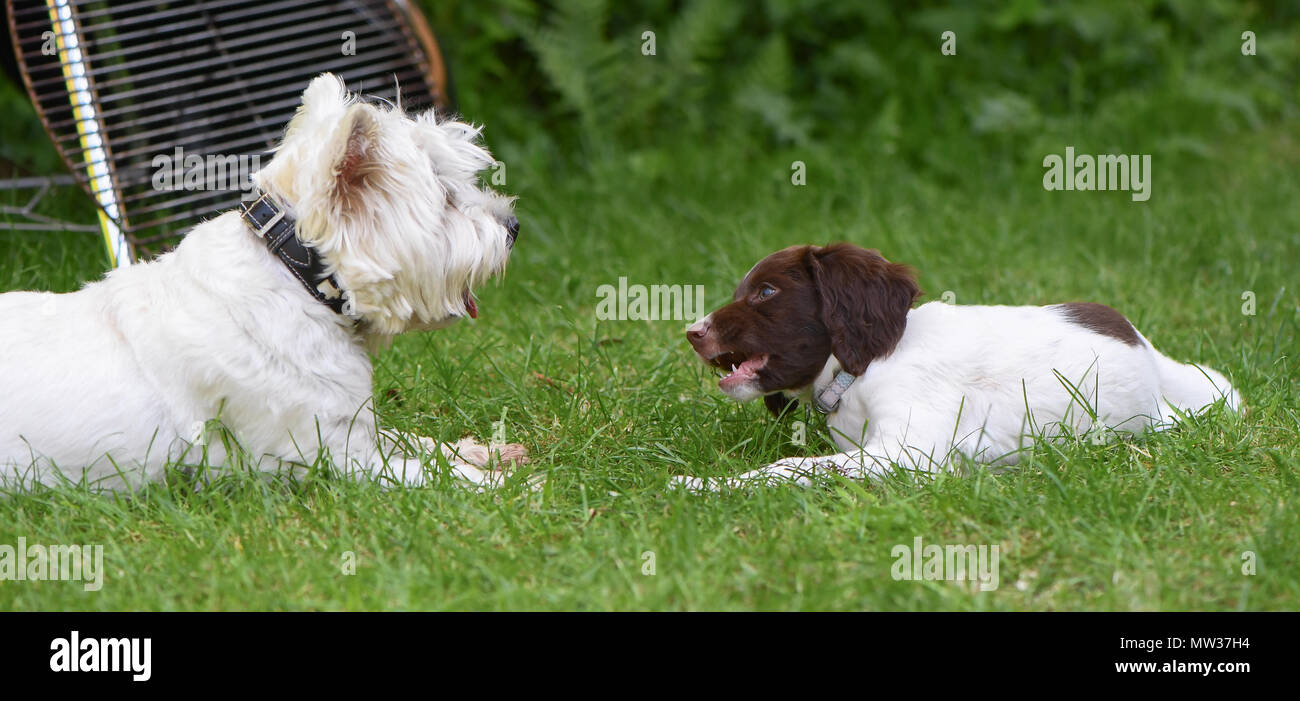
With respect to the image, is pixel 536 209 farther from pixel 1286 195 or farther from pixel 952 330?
pixel 1286 195

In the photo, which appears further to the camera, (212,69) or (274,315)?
(212,69)

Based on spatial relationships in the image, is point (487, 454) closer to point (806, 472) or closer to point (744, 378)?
point (744, 378)

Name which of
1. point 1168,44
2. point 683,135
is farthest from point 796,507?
point 1168,44

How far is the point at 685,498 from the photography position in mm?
3400

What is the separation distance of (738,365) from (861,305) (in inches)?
16.1

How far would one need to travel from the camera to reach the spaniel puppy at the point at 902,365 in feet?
11.6

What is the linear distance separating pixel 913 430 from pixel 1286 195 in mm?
4647

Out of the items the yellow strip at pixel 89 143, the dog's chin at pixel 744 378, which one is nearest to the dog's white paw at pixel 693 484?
the dog's chin at pixel 744 378

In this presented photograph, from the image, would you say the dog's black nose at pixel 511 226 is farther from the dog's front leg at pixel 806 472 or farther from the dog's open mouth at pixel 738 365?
the dog's front leg at pixel 806 472

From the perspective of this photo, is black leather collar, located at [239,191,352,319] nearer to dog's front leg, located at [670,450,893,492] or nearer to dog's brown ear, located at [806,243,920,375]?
dog's front leg, located at [670,450,893,492]

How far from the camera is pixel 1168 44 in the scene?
8289 millimetres

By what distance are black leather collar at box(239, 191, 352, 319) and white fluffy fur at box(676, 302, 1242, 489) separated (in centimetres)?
111

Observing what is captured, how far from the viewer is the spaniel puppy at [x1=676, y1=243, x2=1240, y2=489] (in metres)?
3.52

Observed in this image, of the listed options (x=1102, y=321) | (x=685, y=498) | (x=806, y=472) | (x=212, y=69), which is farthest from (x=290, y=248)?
(x=212, y=69)
